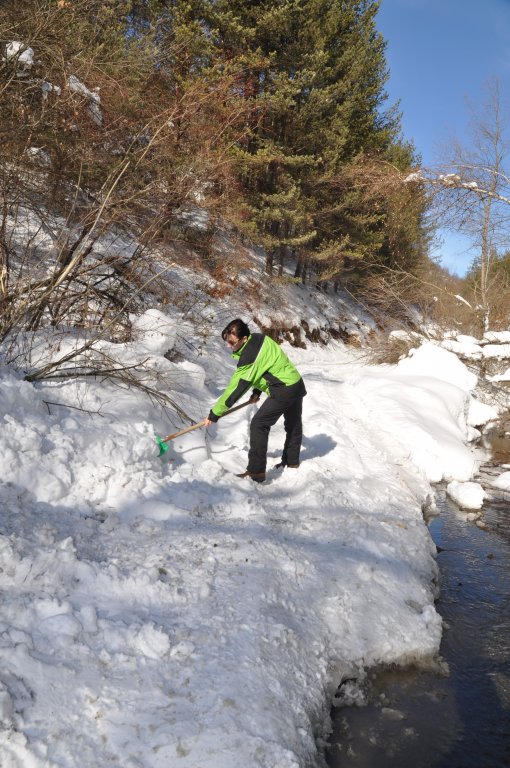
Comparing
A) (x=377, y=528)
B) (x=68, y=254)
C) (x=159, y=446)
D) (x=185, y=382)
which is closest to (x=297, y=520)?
(x=377, y=528)

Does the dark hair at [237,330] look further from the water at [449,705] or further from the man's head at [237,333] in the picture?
the water at [449,705]

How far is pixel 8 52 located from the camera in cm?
596

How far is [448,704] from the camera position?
2.79 meters

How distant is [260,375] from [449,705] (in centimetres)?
299

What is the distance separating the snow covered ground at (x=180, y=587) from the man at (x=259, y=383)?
0.37 metres

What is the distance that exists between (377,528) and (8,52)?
7050 mm

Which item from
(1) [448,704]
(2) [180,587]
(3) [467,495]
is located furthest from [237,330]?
(3) [467,495]

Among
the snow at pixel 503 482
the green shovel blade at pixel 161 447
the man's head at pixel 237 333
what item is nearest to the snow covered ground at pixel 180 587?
the green shovel blade at pixel 161 447

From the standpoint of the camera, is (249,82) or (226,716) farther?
(249,82)

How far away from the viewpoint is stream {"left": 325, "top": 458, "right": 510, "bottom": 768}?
246 cm

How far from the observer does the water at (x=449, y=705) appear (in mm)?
2455

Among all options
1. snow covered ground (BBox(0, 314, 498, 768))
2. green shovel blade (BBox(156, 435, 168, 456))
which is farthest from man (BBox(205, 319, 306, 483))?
green shovel blade (BBox(156, 435, 168, 456))

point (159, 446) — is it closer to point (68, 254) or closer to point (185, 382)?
point (185, 382)

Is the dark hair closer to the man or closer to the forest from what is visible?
the man
